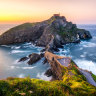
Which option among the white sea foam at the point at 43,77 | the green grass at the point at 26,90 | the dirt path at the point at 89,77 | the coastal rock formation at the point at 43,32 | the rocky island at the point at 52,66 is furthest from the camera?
the coastal rock formation at the point at 43,32

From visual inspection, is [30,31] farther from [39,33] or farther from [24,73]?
[24,73]

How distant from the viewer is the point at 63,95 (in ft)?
40.0

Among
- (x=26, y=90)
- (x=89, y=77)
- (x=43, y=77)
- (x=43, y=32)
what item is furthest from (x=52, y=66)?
(x=43, y=32)

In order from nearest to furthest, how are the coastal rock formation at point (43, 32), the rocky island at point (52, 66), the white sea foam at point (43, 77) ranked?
the rocky island at point (52, 66)
the white sea foam at point (43, 77)
the coastal rock formation at point (43, 32)

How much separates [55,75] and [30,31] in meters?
64.4

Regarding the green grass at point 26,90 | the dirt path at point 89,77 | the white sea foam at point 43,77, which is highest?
the green grass at point 26,90

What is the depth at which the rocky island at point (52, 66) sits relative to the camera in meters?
12.4

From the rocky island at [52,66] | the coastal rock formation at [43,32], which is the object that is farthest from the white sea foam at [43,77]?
the coastal rock formation at [43,32]

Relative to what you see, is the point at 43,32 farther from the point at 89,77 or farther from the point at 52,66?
the point at 89,77

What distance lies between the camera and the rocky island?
1241 cm

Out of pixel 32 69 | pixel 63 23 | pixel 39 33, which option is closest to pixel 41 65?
pixel 32 69

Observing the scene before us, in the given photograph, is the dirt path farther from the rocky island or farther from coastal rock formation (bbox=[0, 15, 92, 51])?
coastal rock formation (bbox=[0, 15, 92, 51])

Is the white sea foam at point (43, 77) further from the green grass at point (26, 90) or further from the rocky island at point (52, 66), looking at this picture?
the green grass at point (26, 90)

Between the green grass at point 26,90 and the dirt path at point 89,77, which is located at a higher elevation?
the green grass at point 26,90
